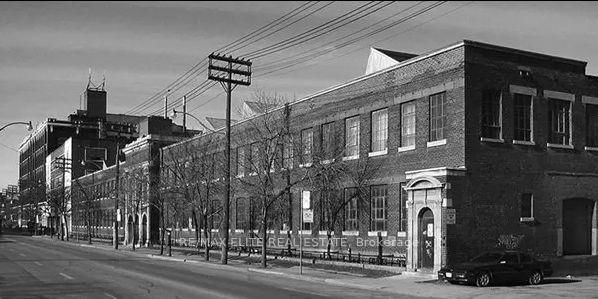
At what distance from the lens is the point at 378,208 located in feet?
115


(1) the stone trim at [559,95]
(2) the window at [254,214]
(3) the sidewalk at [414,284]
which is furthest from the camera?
(2) the window at [254,214]

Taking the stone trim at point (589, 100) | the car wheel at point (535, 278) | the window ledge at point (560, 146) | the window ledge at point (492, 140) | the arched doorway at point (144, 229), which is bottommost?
the arched doorway at point (144, 229)

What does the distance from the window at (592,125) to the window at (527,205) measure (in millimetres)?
5338

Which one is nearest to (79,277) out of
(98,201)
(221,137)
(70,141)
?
(221,137)

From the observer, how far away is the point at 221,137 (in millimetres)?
54312

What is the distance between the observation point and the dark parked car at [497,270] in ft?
81.3

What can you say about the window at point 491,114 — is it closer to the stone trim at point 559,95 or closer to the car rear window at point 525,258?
the stone trim at point 559,95

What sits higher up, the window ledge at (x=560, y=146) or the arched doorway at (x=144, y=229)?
the window ledge at (x=560, y=146)

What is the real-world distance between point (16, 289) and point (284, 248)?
24886 mm

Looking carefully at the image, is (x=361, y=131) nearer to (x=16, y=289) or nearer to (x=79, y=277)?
(x=79, y=277)

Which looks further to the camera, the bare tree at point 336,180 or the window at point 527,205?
the bare tree at point 336,180

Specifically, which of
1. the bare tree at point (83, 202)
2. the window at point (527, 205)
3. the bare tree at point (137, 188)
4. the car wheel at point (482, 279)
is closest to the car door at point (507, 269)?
the car wheel at point (482, 279)

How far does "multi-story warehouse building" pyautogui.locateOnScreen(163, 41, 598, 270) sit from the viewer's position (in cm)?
2912

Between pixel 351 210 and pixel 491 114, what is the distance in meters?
10.4
